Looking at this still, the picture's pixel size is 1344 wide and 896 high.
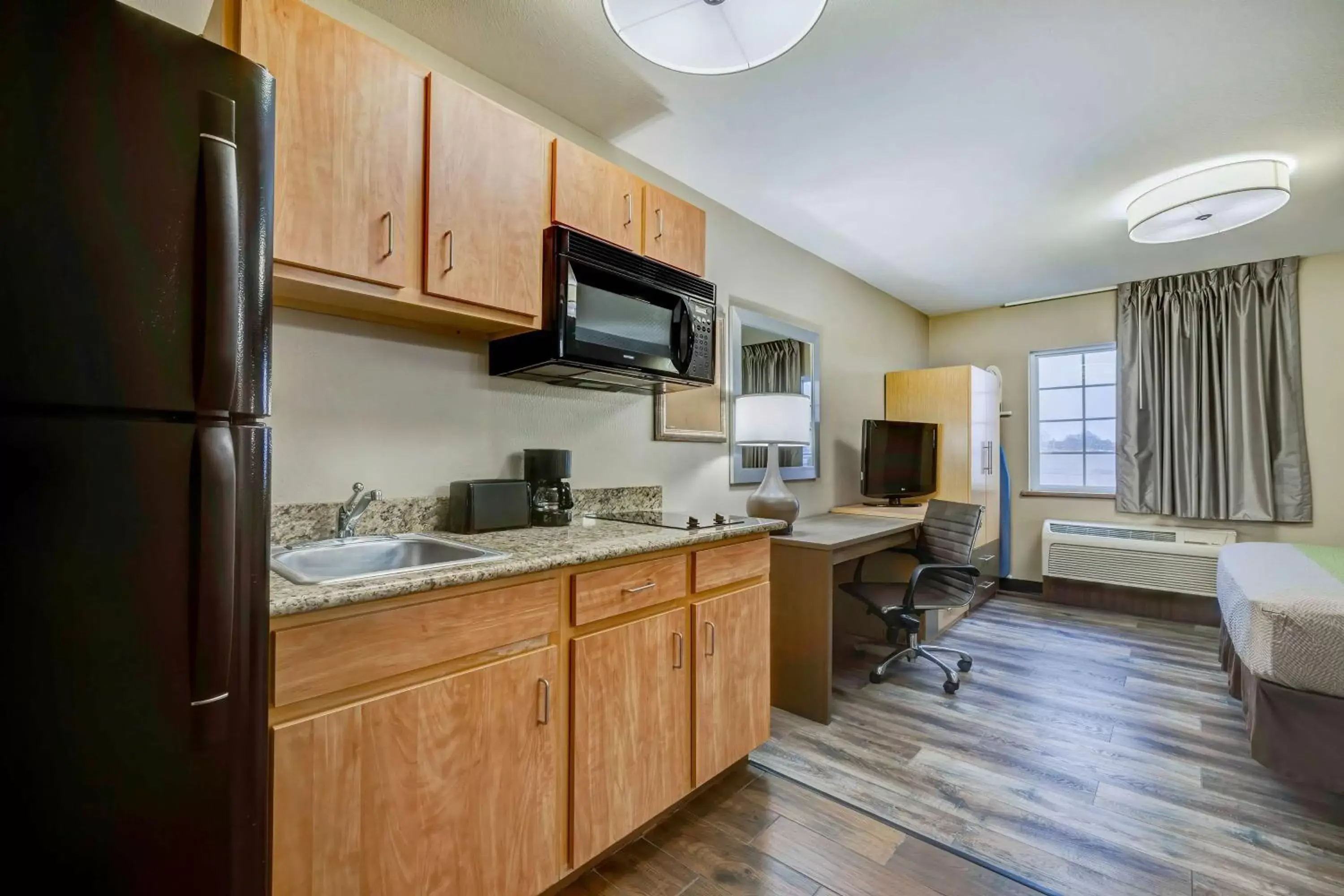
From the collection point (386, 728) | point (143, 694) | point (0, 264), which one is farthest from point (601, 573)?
point (0, 264)

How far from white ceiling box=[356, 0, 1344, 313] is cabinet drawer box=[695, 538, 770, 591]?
1.62 meters

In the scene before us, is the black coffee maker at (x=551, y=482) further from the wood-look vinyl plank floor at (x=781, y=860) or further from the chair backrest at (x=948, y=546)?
the chair backrest at (x=948, y=546)

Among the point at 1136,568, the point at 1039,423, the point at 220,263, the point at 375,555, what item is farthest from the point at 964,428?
the point at 220,263

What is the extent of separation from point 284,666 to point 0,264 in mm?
675

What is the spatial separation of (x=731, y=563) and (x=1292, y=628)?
6.07 ft

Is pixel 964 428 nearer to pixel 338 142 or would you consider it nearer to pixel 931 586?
pixel 931 586

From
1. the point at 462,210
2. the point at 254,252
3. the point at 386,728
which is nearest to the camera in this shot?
the point at 254,252

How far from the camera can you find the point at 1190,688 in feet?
9.38

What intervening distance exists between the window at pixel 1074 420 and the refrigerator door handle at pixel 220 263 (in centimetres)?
543

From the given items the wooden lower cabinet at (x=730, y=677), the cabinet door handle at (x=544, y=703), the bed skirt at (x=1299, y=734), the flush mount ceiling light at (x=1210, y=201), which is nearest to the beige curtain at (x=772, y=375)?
the wooden lower cabinet at (x=730, y=677)

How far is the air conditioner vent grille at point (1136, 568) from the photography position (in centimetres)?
392

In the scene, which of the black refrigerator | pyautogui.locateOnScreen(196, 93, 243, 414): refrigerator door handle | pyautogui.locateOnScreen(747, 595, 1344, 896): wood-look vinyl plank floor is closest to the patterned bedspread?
pyautogui.locateOnScreen(747, 595, 1344, 896): wood-look vinyl plank floor

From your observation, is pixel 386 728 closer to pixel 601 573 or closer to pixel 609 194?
pixel 601 573

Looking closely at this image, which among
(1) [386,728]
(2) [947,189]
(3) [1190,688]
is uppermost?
(2) [947,189]
